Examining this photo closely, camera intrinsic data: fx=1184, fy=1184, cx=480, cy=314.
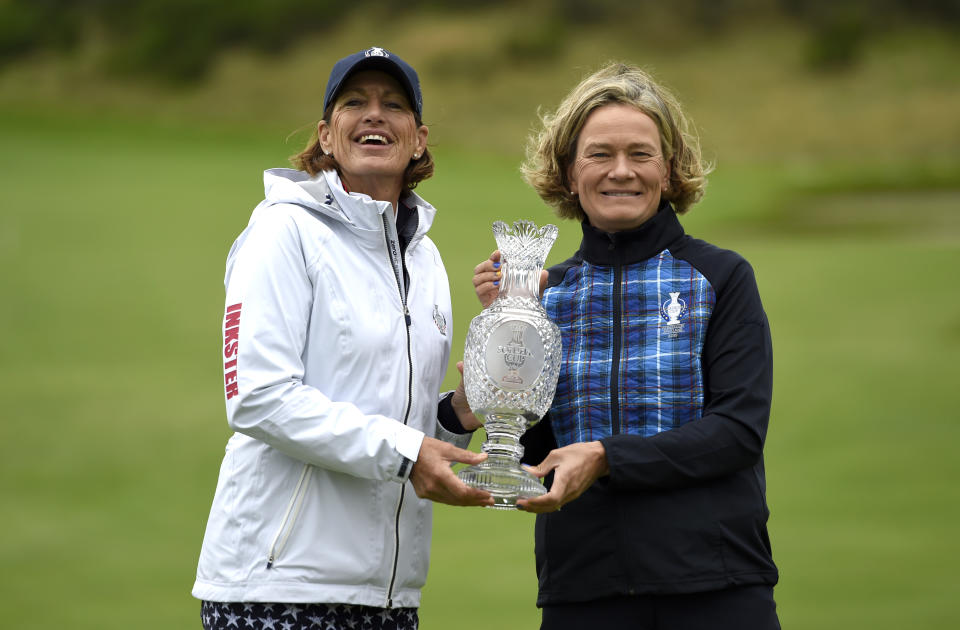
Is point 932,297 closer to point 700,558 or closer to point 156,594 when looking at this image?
point 156,594

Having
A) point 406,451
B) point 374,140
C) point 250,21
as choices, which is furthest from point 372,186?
point 250,21

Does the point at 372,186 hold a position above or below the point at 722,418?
above

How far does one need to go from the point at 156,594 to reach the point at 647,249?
183 inches

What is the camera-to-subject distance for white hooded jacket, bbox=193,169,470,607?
2.05 metres

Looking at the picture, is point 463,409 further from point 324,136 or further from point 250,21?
point 250,21

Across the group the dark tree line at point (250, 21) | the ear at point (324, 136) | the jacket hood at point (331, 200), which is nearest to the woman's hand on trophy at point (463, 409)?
the jacket hood at point (331, 200)

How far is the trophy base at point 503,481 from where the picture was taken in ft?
6.74

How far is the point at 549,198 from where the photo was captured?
2426mm

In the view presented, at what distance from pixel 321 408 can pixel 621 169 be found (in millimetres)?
699

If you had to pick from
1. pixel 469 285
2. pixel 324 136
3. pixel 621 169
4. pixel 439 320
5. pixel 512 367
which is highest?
pixel 469 285

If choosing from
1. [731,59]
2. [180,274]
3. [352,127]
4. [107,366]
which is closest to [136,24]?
[731,59]

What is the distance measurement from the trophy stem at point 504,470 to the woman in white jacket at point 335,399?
0.03m

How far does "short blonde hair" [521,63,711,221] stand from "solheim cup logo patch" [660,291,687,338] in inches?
11.4

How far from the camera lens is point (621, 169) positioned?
2180 millimetres
